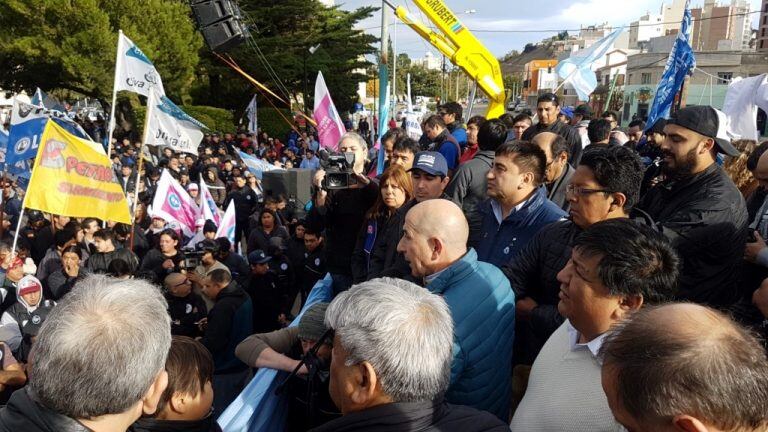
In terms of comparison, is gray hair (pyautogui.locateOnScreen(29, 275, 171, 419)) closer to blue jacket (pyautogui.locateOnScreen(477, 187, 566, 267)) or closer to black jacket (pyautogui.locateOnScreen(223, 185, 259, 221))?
blue jacket (pyautogui.locateOnScreen(477, 187, 566, 267))

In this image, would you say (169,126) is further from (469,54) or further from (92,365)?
(92,365)

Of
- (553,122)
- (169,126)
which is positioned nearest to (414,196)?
(553,122)

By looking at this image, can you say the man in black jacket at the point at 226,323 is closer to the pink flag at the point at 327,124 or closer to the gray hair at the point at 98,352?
the gray hair at the point at 98,352

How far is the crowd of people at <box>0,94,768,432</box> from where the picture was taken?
1132 millimetres

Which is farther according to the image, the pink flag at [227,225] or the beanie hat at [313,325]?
the pink flag at [227,225]

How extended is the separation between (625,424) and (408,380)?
59cm

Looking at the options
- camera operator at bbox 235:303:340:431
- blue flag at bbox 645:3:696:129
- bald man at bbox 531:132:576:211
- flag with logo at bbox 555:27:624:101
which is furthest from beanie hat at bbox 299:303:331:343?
flag with logo at bbox 555:27:624:101

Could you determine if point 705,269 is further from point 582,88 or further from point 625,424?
point 582,88

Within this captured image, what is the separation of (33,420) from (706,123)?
300 centimetres

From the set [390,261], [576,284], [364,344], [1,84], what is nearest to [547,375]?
[576,284]

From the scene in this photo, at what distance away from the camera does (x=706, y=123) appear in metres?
2.85

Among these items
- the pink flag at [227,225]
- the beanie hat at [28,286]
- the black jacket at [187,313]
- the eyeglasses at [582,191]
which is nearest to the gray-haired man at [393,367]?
the eyeglasses at [582,191]

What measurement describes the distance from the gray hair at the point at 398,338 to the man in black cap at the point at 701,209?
3.91 ft

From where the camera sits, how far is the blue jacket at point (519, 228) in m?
3.06
